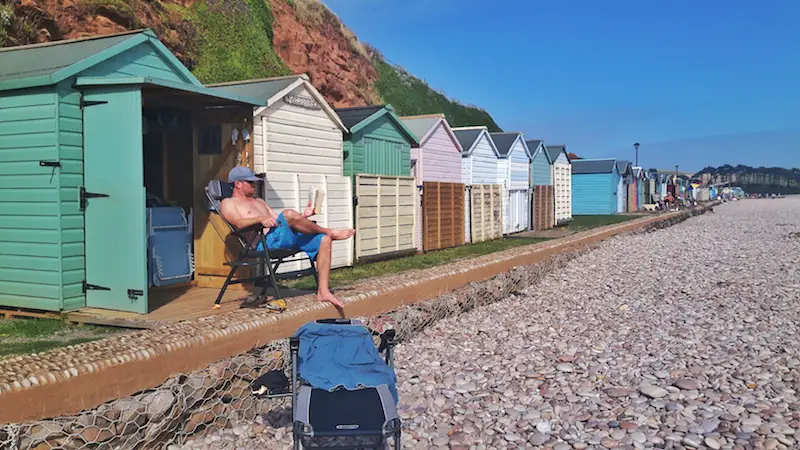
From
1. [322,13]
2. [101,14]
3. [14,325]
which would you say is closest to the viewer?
[14,325]

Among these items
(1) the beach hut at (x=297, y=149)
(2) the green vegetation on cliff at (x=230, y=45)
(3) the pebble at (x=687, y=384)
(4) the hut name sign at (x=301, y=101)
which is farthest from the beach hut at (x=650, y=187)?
(3) the pebble at (x=687, y=384)

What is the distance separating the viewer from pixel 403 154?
13391 millimetres

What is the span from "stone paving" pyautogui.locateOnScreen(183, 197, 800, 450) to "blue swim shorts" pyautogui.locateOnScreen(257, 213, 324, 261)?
4.58 ft

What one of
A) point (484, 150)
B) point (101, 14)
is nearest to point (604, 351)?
point (484, 150)

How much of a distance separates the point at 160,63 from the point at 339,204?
162 inches

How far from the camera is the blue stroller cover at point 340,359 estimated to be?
3.75 m

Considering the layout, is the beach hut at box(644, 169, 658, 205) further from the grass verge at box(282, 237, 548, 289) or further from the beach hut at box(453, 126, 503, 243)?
the grass verge at box(282, 237, 548, 289)

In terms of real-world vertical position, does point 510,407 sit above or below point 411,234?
below

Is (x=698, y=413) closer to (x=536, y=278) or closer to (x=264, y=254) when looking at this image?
(x=264, y=254)

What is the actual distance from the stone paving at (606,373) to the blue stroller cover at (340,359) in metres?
0.85

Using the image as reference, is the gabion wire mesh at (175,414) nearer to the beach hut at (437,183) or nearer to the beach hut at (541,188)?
the beach hut at (437,183)

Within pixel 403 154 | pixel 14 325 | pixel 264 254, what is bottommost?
pixel 14 325

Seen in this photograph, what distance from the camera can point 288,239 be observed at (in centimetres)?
620

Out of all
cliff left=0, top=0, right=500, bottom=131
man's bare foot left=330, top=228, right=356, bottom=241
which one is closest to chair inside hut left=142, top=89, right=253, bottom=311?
man's bare foot left=330, top=228, right=356, bottom=241
